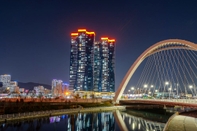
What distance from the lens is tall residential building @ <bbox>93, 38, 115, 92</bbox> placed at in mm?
160875

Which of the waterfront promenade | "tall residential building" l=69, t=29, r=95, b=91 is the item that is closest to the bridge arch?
the waterfront promenade

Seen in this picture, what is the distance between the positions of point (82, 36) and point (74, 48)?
37.5 feet

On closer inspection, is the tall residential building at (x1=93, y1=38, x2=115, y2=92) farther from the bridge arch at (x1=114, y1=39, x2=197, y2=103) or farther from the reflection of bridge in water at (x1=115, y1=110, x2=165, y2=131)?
the reflection of bridge in water at (x1=115, y1=110, x2=165, y2=131)

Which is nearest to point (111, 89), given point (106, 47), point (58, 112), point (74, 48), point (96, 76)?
point (96, 76)

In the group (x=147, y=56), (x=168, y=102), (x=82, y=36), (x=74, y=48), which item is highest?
(x=82, y=36)

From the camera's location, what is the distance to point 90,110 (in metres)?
46.8

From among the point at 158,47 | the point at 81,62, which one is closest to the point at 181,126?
the point at 158,47

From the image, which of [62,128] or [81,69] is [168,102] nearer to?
[62,128]

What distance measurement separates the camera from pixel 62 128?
90.0 ft

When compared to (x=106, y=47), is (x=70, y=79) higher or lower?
lower

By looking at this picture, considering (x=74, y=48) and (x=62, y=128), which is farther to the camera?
(x=74, y=48)

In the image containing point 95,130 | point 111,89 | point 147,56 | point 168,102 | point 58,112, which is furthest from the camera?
point 111,89

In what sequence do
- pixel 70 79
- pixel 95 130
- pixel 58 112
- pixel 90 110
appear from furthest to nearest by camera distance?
pixel 70 79
pixel 90 110
pixel 58 112
pixel 95 130

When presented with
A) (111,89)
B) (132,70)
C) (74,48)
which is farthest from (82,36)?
(132,70)
